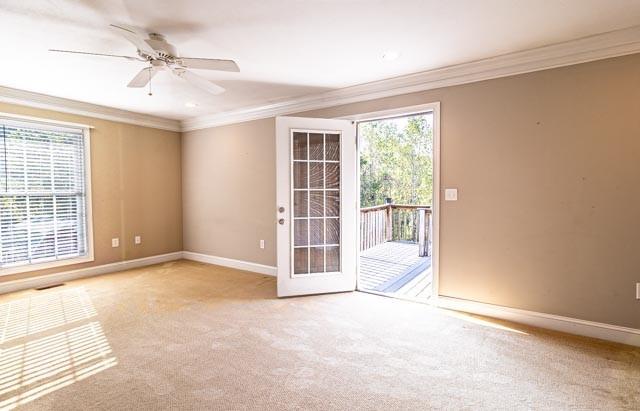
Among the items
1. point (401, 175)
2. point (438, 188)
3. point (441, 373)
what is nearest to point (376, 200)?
point (401, 175)

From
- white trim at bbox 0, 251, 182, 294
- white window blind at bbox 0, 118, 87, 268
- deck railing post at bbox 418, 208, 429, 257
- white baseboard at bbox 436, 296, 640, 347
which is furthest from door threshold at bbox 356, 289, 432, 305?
white window blind at bbox 0, 118, 87, 268

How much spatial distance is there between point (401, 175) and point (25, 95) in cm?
740

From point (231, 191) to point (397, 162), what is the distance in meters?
5.20

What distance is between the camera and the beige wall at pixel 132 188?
179 inches

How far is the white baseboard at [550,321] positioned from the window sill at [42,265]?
4.56m

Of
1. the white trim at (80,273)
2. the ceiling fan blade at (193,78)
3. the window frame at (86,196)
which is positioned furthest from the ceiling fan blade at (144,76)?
the white trim at (80,273)

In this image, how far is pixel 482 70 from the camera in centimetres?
298

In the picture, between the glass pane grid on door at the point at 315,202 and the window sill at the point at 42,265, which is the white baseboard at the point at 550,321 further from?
the window sill at the point at 42,265

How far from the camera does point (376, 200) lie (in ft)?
28.1

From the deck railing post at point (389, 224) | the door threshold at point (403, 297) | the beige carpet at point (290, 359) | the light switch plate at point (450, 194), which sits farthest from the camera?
the deck railing post at point (389, 224)

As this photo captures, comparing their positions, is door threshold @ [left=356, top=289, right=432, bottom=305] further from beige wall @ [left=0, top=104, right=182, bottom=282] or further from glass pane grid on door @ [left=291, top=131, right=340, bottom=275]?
beige wall @ [left=0, top=104, right=182, bottom=282]

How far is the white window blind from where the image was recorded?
3820mm

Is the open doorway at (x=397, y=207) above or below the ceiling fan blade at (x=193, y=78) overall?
below

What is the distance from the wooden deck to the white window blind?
12.8ft
